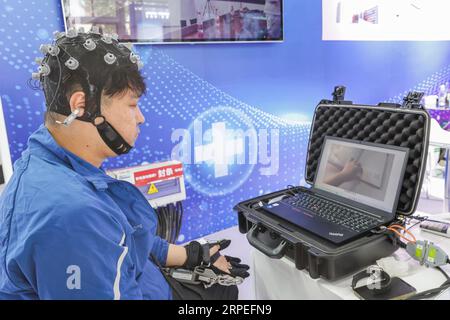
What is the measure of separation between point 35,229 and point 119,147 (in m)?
0.35

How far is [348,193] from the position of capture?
1.18 m

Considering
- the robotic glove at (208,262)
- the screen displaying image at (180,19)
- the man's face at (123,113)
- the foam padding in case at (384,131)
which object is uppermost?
the screen displaying image at (180,19)

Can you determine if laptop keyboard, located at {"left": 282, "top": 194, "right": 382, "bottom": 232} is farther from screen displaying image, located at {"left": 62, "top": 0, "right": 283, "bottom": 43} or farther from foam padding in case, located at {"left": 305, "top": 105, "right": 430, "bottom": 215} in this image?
screen displaying image, located at {"left": 62, "top": 0, "right": 283, "bottom": 43}

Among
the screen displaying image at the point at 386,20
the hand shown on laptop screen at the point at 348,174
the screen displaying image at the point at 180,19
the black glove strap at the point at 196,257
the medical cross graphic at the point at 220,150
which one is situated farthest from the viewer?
the screen displaying image at the point at 386,20

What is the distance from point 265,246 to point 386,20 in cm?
284

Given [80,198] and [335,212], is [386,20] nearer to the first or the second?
[335,212]

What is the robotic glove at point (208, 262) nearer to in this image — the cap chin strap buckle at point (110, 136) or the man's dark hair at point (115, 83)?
the cap chin strap buckle at point (110, 136)

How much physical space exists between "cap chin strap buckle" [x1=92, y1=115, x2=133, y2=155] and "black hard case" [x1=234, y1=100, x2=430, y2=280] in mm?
484

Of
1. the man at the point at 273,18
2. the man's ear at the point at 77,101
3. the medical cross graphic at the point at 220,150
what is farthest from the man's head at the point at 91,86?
the man at the point at 273,18

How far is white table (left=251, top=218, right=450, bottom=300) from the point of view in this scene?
2.93 feet

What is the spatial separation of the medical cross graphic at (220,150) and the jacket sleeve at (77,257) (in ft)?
5.25

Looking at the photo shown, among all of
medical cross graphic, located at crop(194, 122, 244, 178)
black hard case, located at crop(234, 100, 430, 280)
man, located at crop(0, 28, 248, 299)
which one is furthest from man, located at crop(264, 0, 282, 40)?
man, located at crop(0, 28, 248, 299)

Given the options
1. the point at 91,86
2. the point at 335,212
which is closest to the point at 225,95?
the point at 335,212

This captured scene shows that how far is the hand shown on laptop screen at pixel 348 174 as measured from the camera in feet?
3.82
